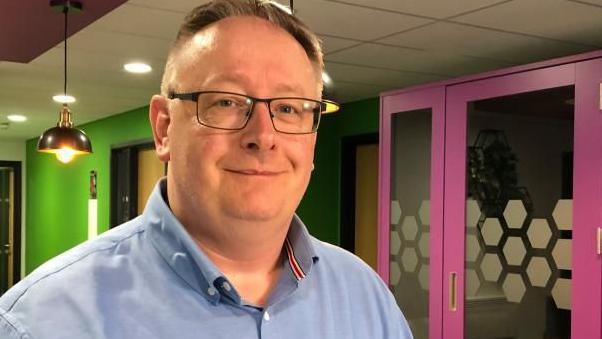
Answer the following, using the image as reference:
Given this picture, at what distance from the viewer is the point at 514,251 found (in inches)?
124

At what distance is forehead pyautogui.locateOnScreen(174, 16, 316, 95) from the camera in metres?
1.01

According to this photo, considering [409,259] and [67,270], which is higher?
[67,270]

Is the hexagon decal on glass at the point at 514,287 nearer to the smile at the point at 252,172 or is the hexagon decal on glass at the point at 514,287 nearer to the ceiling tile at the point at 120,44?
the ceiling tile at the point at 120,44

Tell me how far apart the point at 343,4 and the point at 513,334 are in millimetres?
1730

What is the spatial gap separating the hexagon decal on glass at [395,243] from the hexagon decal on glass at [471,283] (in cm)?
50

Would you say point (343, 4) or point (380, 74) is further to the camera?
point (380, 74)

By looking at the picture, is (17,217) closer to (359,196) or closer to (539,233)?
(359,196)

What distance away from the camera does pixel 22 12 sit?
3039mm

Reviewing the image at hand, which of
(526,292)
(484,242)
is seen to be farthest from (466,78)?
(526,292)

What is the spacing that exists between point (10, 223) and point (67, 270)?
9881 millimetres

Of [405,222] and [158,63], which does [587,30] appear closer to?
[405,222]

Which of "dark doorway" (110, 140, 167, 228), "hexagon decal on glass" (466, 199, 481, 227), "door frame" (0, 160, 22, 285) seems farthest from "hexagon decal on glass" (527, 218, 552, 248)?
"door frame" (0, 160, 22, 285)

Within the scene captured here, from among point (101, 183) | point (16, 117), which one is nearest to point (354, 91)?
point (101, 183)

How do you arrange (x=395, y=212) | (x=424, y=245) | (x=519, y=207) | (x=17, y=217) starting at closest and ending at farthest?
(x=519, y=207) < (x=424, y=245) < (x=395, y=212) < (x=17, y=217)
